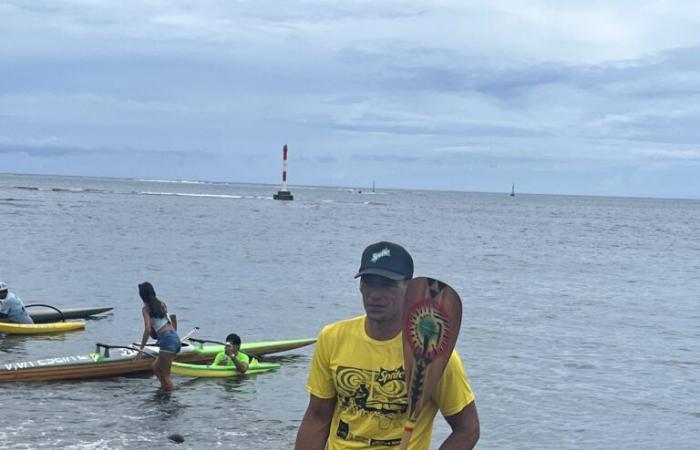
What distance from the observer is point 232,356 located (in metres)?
18.3

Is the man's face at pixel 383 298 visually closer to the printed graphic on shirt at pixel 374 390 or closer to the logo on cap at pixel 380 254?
the logo on cap at pixel 380 254

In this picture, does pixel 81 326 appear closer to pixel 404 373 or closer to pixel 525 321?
pixel 525 321

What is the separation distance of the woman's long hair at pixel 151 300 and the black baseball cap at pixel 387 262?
34.7 feet

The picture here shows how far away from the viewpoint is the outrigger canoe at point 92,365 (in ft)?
55.5

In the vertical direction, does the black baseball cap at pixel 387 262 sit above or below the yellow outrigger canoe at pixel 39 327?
above

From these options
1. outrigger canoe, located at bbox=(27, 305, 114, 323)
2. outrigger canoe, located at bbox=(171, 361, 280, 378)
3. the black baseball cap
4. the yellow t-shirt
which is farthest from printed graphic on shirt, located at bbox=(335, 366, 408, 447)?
outrigger canoe, located at bbox=(27, 305, 114, 323)

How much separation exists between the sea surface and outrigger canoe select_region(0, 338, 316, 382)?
21 centimetres

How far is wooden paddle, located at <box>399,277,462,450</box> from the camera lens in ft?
14.5

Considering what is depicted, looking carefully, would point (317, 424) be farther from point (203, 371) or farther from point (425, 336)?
point (203, 371)

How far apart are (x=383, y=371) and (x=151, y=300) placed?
436 inches

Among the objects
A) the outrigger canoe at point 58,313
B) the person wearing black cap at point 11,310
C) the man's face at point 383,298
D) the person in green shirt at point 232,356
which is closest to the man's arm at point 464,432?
the man's face at point 383,298

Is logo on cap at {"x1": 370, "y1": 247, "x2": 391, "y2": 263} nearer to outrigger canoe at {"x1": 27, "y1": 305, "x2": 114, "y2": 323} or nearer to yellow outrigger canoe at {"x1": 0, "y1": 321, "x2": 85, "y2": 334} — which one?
yellow outrigger canoe at {"x1": 0, "y1": 321, "x2": 85, "y2": 334}

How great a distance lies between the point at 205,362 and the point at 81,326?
639cm

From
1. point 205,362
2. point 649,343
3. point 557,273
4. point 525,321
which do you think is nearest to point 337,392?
point 205,362
